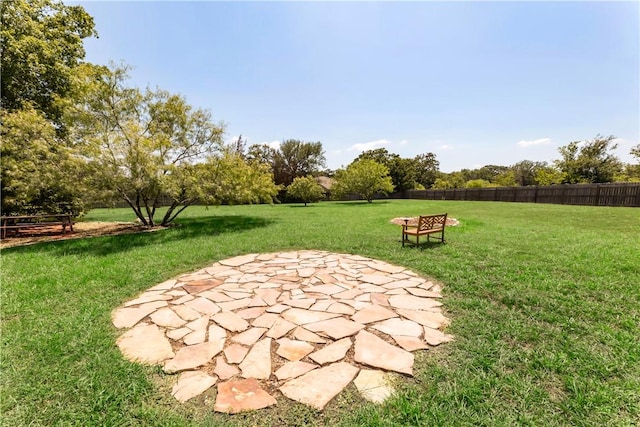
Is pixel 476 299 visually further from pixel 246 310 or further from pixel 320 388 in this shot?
pixel 246 310

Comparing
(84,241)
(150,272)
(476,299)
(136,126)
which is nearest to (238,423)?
(476,299)

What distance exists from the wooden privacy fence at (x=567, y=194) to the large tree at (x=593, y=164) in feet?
26.4

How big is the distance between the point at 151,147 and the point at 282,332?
815 cm

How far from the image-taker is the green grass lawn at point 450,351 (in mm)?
1907

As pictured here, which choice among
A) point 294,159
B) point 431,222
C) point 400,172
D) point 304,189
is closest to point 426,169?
point 400,172

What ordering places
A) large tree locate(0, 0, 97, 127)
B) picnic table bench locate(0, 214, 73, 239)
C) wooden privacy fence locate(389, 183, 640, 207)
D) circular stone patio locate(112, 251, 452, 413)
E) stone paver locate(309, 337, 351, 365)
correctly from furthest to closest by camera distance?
1. wooden privacy fence locate(389, 183, 640, 207)
2. large tree locate(0, 0, 97, 127)
3. picnic table bench locate(0, 214, 73, 239)
4. stone paver locate(309, 337, 351, 365)
5. circular stone patio locate(112, 251, 452, 413)

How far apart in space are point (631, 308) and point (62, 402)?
5.89 metres

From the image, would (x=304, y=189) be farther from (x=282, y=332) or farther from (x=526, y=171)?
(x=526, y=171)

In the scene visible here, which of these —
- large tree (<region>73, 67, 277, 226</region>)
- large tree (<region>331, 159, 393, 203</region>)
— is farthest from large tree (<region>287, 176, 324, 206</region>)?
large tree (<region>73, 67, 277, 226</region>)

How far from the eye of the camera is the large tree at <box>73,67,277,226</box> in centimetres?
830

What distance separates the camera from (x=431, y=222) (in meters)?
7.18

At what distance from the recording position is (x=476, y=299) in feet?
12.2

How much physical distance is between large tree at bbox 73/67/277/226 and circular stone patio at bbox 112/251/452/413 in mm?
5249

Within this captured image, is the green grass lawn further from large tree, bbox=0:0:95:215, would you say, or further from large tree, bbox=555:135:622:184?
large tree, bbox=555:135:622:184
